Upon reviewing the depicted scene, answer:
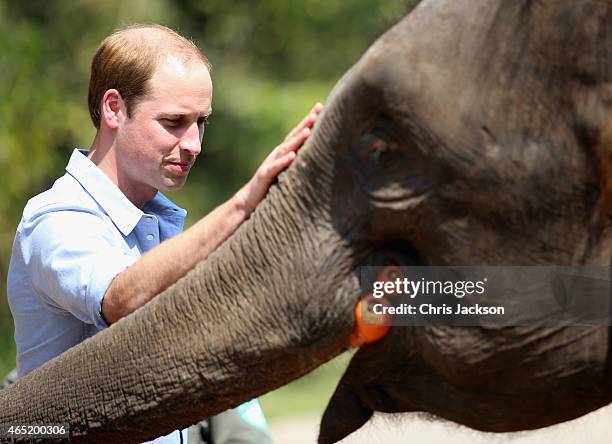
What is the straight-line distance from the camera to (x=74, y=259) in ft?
9.90

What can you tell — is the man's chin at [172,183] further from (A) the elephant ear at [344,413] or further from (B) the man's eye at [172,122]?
(A) the elephant ear at [344,413]

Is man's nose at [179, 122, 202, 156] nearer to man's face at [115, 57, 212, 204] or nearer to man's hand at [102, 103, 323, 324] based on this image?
man's face at [115, 57, 212, 204]

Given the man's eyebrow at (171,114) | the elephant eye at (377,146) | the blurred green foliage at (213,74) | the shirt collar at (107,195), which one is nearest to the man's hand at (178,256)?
the elephant eye at (377,146)

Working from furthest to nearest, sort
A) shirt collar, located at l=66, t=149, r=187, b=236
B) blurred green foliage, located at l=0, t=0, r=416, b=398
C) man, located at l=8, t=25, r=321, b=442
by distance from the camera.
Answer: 1. blurred green foliage, located at l=0, t=0, r=416, b=398
2. shirt collar, located at l=66, t=149, r=187, b=236
3. man, located at l=8, t=25, r=321, b=442

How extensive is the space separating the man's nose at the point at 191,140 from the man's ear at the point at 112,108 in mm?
185

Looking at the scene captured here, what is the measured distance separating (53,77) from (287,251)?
10.8 meters

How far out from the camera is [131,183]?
3396 millimetres

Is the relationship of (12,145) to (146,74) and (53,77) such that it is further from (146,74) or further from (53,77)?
(146,74)

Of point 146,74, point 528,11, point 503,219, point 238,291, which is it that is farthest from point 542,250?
point 146,74

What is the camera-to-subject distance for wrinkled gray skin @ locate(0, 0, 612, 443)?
256 cm

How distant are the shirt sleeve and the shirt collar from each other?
0.08 meters

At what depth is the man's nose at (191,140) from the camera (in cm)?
332

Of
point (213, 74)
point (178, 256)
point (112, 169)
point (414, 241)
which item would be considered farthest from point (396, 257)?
point (213, 74)

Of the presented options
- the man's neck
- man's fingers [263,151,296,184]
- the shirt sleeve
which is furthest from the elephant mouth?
the man's neck
